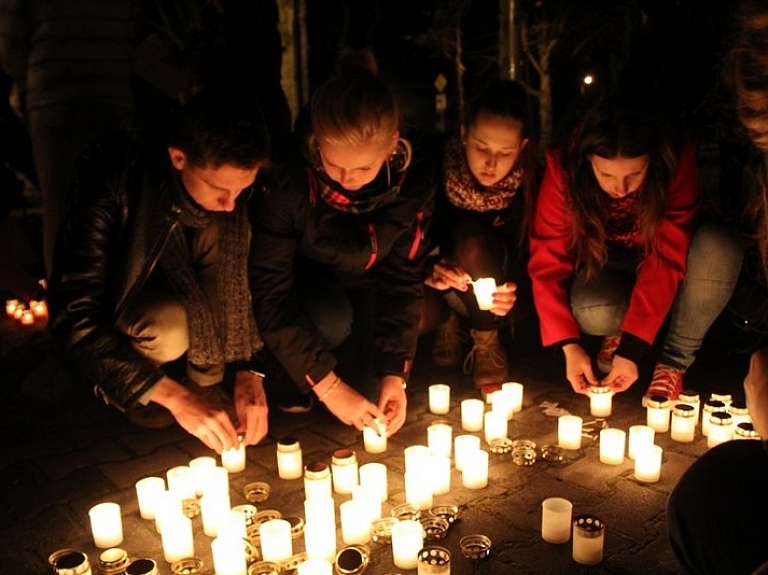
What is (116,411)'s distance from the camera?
429cm

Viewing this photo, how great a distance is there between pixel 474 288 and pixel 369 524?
5.60ft

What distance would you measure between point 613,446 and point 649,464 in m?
0.21

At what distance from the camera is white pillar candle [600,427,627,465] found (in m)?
3.42

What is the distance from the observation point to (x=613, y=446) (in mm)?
3426

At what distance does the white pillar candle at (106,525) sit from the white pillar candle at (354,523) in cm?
84

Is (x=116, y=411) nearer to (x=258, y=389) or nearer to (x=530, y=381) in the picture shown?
(x=258, y=389)

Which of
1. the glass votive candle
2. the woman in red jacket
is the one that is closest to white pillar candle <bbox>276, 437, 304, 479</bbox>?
the glass votive candle

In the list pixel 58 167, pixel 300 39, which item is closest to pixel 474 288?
pixel 58 167

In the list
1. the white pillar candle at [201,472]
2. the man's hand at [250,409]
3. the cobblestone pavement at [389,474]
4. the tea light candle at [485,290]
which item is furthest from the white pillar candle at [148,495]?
the tea light candle at [485,290]

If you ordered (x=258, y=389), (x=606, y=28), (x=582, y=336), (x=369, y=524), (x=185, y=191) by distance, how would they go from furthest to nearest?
(x=606, y=28) < (x=582, y=336) < (x=258, y=389) < (x=185, y=191) < (x=369, y=524)

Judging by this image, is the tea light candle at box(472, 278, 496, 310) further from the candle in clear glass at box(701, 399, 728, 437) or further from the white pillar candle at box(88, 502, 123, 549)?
the white pillar candle at box(88, 502, 123, 549)

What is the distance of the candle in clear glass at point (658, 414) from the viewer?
12.3 ft

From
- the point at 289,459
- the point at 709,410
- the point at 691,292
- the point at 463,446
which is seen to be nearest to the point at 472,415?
the point at 463,446

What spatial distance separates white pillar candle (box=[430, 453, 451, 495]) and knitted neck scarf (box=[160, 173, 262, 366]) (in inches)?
43.2
